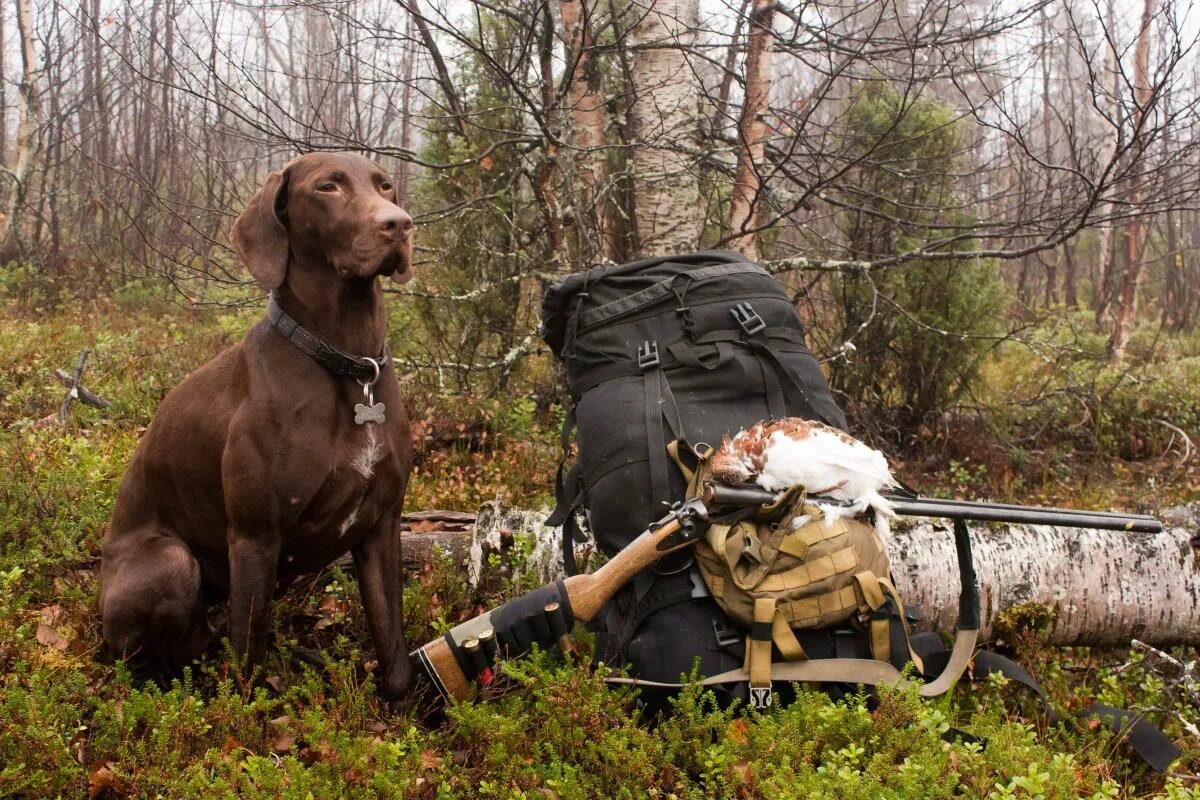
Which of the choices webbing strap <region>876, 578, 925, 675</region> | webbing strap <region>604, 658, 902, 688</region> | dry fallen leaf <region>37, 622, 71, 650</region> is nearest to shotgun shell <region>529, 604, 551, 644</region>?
webbing strap <region>604, 658, 902, 688</region>

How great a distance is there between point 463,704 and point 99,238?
36.6ft

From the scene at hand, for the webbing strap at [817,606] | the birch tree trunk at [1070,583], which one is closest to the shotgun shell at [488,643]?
the webbing strap at [817,606]

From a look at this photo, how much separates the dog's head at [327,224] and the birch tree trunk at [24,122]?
9.52 meters

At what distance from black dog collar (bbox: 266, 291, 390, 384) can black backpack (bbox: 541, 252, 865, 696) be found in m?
0.80

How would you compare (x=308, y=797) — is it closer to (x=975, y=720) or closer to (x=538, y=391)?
(x=975, y=720)

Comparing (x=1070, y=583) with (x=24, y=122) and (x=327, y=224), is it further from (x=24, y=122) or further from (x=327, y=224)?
(x=24, y=122)

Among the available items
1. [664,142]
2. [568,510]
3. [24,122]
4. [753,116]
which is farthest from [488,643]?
[24,122]

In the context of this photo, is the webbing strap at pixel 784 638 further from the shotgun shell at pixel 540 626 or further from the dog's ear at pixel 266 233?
the dog's ear at pixel 266 233

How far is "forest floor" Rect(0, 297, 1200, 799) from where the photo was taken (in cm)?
255

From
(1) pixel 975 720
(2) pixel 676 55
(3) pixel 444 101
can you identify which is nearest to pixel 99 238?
(3) pixel 444 101

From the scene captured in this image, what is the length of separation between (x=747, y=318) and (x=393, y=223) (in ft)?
4.33

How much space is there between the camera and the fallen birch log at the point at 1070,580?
3824mm

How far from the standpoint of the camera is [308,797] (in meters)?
2.35

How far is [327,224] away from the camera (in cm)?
302
